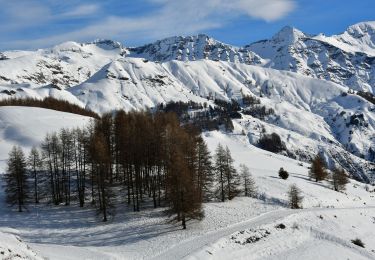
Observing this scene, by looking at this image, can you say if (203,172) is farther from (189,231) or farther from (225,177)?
(189,231)

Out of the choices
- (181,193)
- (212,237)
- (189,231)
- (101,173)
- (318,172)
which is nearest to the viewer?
(212,237)

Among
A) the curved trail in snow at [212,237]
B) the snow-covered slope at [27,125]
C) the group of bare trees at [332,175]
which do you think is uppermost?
the snow-covered slope at [27,125]

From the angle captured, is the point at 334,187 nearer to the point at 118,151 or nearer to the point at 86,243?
the point at 118,151

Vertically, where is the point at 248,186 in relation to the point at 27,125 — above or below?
below

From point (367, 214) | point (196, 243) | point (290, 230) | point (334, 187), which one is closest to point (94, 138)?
point (196, 243)

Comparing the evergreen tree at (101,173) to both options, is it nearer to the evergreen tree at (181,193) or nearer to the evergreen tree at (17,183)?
the evergreen tree at (181,193)

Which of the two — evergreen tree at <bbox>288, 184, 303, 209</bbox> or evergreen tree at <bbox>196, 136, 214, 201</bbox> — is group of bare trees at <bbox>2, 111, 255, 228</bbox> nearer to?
evergreen tree at <bbox>196, 136, 214, 201</bbox>

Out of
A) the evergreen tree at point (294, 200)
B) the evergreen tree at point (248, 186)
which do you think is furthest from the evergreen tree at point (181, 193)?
the evergreen tree at point (294, 200)

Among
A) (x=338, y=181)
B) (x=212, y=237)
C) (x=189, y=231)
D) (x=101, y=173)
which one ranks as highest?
(x=101, y=173)

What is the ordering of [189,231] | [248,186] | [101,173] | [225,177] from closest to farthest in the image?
1. [189,231]
2. [101,173]
3. [225,177]
4. [248,186]

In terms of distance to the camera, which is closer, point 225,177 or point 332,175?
point 225,177

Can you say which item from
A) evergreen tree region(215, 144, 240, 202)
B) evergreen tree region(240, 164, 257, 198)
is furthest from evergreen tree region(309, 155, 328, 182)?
evergreen tree region(215, 144, 240, 202)

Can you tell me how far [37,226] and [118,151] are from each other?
23.0 m

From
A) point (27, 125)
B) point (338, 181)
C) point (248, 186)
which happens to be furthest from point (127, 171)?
point (27, 125)
